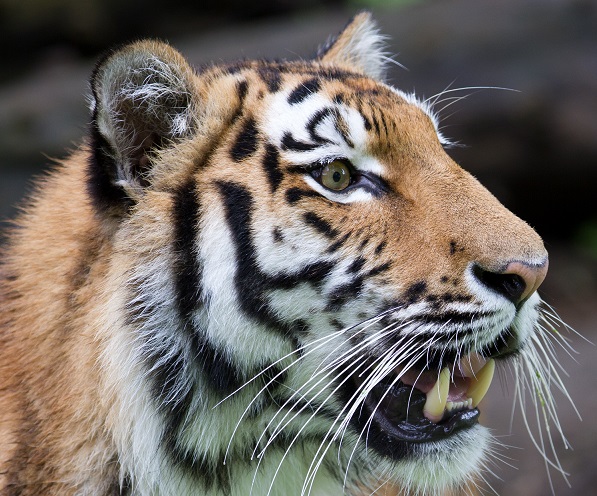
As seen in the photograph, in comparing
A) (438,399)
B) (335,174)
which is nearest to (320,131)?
(335,174)

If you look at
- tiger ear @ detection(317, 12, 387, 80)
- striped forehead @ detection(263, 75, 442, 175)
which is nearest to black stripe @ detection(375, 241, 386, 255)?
striped forehead @ detection(263, 75, 442, 175)

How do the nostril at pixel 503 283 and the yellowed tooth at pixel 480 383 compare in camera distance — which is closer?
the nostril at pixel 503 283

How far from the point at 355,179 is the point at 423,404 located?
72cm

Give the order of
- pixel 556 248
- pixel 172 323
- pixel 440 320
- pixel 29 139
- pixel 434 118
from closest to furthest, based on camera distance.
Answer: pixel 440 320 < pixel 172 323 < pixel 434 118 < pixel 29 139 < pixel 556 248

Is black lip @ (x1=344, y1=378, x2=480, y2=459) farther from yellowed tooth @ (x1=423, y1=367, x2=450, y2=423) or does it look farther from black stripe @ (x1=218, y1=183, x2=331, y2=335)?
black stripe @ (x1=218, y1=183, x2=331, y2=335)

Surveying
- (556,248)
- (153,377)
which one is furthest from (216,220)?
(556,248)

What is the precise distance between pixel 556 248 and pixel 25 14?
5970 millimetres

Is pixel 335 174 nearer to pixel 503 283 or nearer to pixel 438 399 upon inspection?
pixel 503 283

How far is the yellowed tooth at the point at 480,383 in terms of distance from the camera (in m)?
2.69

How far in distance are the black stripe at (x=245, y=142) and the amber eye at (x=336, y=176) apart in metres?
0.24

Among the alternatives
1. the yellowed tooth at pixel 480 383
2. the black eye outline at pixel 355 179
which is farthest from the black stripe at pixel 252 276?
the yellowed tooth at pixel 480 383

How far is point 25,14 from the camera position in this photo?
9.02 meters

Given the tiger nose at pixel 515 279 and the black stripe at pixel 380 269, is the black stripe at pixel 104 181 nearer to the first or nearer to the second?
the black stripe at pixel 380 269

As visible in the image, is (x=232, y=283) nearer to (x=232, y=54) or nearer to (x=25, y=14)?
(x=232, y=54)
